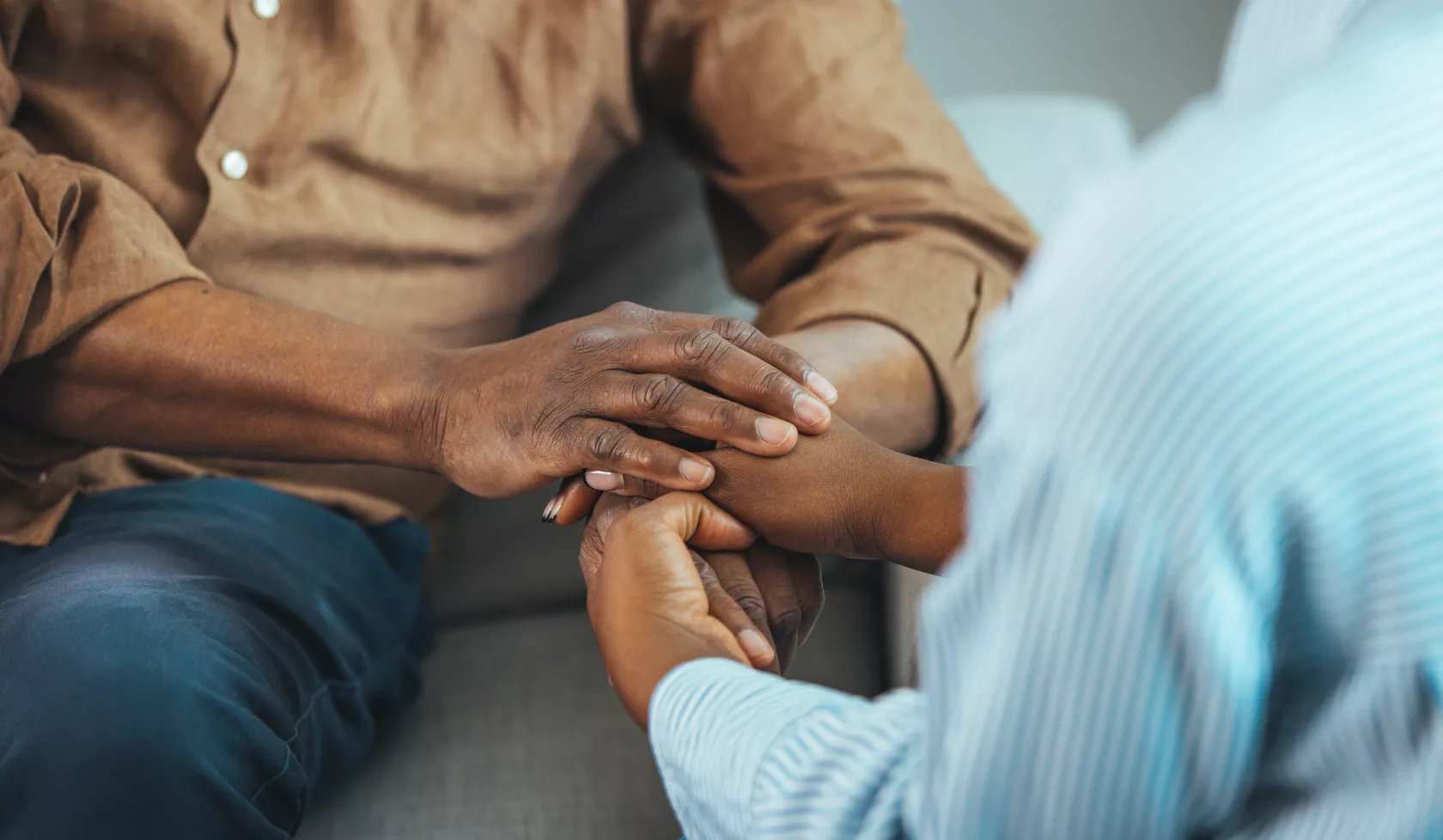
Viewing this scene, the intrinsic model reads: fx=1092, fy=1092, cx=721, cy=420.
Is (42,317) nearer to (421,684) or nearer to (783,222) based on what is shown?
(421,684)

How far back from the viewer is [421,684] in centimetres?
104

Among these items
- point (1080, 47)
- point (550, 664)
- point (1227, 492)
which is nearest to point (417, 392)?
Answer: point (550, 664)

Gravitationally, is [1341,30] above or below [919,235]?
above

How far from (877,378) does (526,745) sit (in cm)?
45

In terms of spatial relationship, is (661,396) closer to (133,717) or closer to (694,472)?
(694,472)

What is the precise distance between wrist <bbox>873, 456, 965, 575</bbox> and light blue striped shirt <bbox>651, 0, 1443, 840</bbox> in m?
0.32

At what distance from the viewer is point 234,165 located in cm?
99

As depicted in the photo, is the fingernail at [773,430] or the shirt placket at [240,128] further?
the shirt placket at [240,128]

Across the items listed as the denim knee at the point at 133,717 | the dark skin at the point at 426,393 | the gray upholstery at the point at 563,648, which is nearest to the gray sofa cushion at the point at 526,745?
the gray upholstery at the point at 563,648

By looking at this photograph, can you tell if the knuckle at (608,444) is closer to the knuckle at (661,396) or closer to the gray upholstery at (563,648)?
the knuckle at (661,396)

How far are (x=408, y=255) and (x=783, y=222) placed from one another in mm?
399

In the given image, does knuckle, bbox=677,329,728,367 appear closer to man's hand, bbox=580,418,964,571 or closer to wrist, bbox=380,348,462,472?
man's hand, bbox=580,418,964,571

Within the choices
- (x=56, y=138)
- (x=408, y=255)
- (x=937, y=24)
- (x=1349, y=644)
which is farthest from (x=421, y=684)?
(x=937, y=24)

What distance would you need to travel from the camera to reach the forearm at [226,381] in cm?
86
